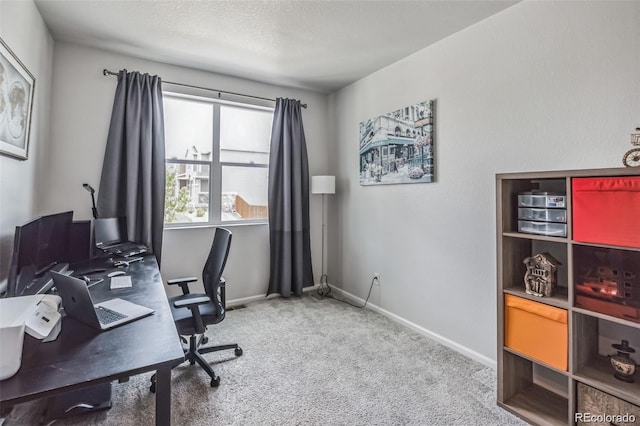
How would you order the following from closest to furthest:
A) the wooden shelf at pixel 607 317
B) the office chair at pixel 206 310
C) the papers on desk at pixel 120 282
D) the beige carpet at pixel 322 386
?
the wooden shelf at pixel 607 317, the beige carpet at pixel 322 386, the papers on desk at pixel 120 282, the office chair at pixel 206 310

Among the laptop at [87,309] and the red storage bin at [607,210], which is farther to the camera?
the red storage bin at [607,210]

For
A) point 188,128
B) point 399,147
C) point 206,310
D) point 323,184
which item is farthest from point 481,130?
point 188,128

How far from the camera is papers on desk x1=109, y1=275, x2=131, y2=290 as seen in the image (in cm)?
188

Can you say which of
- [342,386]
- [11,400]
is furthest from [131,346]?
[342,386]

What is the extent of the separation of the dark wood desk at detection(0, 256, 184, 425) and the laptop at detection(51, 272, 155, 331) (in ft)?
0.12

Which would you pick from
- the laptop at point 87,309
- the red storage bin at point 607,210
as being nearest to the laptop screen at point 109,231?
the laptop at point 87,309

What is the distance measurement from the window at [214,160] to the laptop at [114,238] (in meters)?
0.45

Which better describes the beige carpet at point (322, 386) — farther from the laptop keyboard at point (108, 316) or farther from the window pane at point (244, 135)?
the window pane at point (244, 135)

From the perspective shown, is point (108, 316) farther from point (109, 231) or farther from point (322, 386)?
point (109, 231)

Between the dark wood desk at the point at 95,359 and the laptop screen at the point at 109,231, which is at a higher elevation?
the laptop screen at the point at 109,231

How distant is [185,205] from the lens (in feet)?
11.0

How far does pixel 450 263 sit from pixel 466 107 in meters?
1.27

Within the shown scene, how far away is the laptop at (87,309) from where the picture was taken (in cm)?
126

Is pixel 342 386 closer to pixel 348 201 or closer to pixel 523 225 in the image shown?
pixel 523 225
